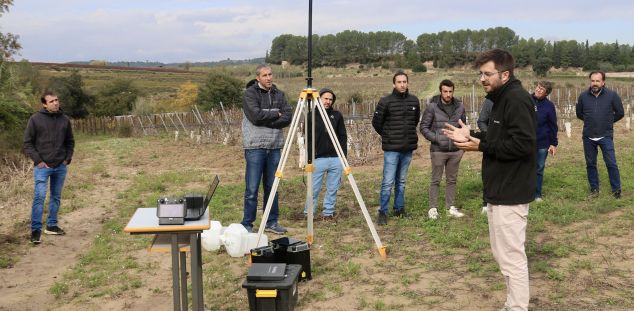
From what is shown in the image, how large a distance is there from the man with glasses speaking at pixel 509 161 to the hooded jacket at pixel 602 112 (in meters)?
4.14

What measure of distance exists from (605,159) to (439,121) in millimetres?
2545

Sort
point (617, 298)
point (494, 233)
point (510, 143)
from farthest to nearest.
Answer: point (617, 298) < point (494, 233) < point (510, 143)

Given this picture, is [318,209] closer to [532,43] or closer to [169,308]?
[169,308]

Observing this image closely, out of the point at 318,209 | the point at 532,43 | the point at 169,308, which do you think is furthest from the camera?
the point at 532,43

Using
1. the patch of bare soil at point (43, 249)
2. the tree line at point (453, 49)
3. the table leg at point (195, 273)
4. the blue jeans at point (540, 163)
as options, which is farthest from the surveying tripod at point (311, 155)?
the tree line at point (453, 49)

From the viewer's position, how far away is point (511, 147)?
361 cm

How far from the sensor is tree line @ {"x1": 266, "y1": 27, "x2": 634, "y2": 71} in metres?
64.8

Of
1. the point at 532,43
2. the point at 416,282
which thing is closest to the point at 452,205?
the point at 416,282

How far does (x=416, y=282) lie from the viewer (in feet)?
16.0

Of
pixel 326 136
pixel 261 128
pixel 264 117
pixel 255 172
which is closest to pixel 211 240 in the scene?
pixel 255 172

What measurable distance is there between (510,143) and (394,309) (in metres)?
1.58

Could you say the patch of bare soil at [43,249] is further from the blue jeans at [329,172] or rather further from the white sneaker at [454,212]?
the white sneaker at [454,212]

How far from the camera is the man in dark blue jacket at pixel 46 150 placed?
6.67m

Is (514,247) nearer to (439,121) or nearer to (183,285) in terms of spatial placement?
(183,285)
